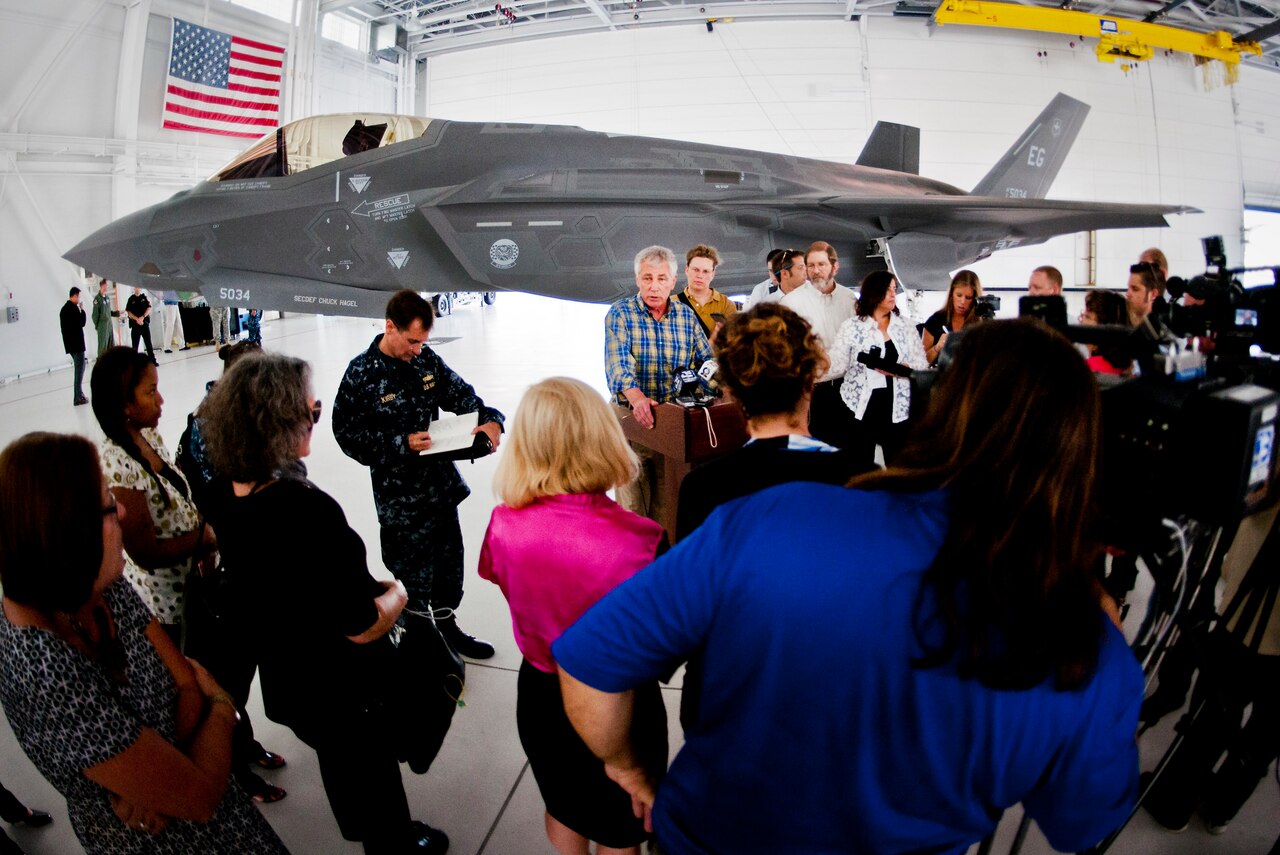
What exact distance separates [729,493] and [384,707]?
1163 millimetres

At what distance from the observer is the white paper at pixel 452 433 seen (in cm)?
285

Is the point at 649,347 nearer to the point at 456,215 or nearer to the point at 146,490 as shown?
the point at 146,490

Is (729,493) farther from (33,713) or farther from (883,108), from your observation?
(883,108)

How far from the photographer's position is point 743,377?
6.02 ft

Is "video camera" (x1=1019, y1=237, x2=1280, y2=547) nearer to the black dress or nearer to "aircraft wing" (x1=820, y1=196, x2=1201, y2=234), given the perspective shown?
the black dress

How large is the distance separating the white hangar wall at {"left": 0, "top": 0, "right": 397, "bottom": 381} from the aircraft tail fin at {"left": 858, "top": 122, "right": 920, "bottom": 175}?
9733 millimetres

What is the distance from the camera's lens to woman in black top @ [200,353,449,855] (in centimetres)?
167

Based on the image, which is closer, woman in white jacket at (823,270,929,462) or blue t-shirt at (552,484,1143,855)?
blue t-shirt at (552,484,1143,855)

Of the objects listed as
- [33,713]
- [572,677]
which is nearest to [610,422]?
[572,677]

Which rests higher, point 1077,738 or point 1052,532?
point 1052,532

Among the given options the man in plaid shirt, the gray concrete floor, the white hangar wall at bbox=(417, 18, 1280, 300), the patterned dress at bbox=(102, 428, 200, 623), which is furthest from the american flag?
the patterned dress at bbox=(102, 428, 200, 623)

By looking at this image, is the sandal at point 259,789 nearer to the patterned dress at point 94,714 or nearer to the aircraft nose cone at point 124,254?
the patterned dress at point 94,714

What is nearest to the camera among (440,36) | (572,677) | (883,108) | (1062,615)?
(1062,615)

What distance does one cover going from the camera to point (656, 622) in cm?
97
